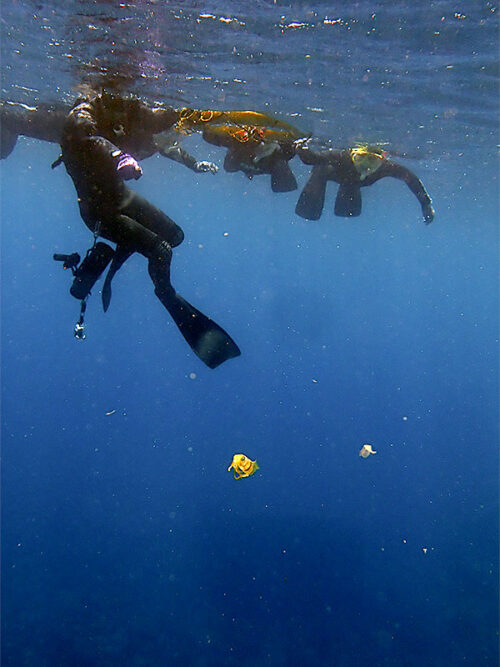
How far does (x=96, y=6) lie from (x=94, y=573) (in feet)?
42.2

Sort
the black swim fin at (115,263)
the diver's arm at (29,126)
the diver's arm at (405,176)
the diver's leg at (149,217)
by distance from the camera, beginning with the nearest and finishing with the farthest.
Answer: the diver's leg at (149,217)
the black swim fin at (115,263)
the diver's arm at (405,176)
the diver's arm at (29,126)

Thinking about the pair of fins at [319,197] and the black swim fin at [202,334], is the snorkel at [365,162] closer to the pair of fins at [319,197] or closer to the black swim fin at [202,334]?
the pair of fins at [319,197]

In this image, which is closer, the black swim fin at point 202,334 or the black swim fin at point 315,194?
the black swim fin at point 202,334

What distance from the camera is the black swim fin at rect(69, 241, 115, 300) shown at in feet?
18.5

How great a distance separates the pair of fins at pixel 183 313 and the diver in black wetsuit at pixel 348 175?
4.90 meters

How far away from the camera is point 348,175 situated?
930 cm

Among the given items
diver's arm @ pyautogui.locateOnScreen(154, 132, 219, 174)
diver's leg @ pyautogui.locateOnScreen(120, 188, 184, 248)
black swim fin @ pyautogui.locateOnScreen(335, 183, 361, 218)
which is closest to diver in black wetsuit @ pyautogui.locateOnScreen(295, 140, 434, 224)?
black swim fin @ pyautogui.locateOnScreen(335, 183, 361, 218)

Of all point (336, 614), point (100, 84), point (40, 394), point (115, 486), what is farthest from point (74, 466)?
point (100, 84)

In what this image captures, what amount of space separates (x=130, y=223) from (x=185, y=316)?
1.30 meters

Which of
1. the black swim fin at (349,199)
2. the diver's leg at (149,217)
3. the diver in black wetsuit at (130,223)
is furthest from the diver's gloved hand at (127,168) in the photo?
the black swim fin at (349,199)

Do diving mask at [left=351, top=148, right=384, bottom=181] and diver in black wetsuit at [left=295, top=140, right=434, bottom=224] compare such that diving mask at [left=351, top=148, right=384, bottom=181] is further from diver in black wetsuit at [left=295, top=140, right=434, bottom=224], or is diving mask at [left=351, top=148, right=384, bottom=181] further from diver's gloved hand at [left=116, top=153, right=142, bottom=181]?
diver's gloved hand at [left=116, top=153, right=142, bottom=181]

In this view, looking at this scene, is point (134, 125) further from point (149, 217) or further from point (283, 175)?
point (149, 217)

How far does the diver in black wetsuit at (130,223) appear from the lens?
5344 millimetres

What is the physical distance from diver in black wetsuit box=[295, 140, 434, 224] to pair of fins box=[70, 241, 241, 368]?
4.90 meters
